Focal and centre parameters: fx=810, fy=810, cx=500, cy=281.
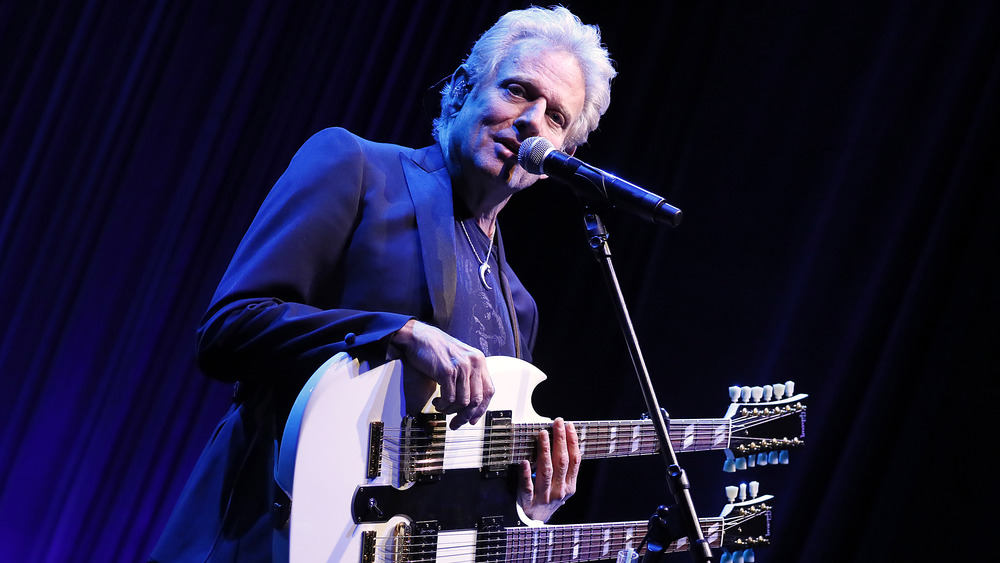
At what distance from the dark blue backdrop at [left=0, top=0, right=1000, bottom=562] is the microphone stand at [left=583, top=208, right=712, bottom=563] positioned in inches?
67.2

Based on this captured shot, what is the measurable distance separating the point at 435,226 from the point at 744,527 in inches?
54.2

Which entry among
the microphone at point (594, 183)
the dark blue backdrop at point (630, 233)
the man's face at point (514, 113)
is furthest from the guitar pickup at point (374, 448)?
the dark blue backdrop at point (630, 233)

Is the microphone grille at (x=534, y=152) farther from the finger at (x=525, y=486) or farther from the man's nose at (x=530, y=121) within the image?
the finger at (x=525, y=486)

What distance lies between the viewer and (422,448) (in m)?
1.81

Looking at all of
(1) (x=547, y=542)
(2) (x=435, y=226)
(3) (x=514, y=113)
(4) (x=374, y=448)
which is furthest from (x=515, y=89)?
(1) (x=547, y=542)

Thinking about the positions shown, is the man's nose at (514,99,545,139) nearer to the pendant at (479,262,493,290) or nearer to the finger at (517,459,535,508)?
the pendant at (479,262,493,290)

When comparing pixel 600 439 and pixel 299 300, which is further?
pixel 600 439

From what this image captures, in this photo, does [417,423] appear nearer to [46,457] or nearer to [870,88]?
[46,457]

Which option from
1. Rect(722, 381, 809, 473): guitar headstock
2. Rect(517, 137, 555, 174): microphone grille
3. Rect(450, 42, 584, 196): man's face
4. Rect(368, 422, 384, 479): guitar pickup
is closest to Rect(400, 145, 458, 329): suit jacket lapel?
Rect(450, 42, 584, 196): man's face

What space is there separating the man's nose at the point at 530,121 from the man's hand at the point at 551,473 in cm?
80

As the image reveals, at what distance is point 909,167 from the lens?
3.26 m

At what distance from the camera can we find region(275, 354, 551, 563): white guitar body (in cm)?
161

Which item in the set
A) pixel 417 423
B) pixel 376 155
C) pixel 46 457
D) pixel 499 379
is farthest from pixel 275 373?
pixel 46 457

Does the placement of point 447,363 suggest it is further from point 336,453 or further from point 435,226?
point 435,226
